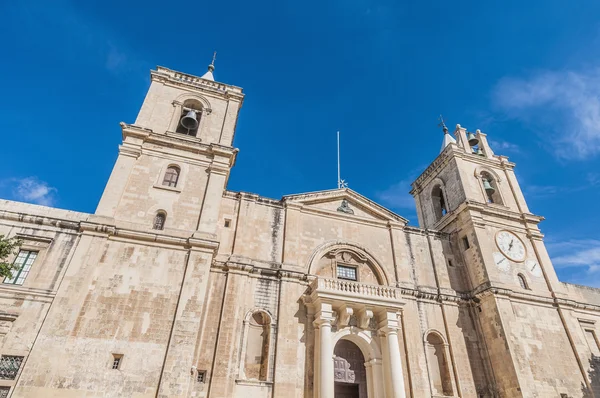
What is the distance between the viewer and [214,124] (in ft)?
71.8

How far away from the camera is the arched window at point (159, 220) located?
1720 cm

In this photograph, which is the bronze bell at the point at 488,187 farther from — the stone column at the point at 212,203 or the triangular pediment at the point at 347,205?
the stone column at the point at 212,203

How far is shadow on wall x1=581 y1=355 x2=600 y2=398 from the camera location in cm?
1902

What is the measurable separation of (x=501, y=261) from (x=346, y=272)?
31.8 feet

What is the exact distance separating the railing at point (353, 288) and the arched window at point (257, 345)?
9.26 feet

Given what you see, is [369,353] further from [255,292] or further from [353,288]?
[255,292]

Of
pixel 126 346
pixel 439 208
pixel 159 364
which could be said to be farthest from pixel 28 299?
pixel 439 208

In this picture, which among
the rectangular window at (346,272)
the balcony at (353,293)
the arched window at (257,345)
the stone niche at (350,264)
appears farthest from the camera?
the rectangular window at (346,272)

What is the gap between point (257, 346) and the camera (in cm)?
1683

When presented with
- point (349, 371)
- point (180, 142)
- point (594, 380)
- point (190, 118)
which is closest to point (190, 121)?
point (190, 118)

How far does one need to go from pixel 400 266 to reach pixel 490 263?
17.6ft

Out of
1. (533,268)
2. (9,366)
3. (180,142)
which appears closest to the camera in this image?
(9,366)

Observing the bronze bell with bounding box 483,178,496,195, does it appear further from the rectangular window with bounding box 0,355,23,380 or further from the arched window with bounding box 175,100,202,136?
the rectangular window with bounding box 0,355,23,380

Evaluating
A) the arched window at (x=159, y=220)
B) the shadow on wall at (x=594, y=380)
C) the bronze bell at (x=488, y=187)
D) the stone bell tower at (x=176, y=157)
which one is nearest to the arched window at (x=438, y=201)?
the bronze bell at (x=488, y=187)
